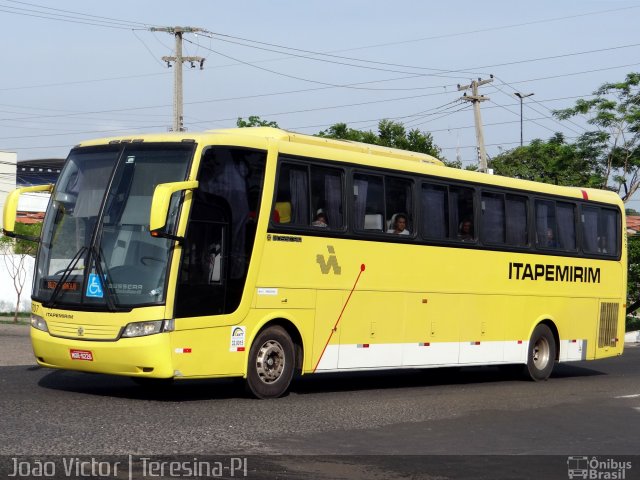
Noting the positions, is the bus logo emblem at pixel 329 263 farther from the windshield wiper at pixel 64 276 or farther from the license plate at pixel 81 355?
the license plate at pixel 81 355

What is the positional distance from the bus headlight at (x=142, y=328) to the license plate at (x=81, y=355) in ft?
1.74

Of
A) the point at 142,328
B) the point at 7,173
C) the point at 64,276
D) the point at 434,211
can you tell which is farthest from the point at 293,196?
the point at 7,173

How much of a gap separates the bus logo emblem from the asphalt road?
69.1 inches

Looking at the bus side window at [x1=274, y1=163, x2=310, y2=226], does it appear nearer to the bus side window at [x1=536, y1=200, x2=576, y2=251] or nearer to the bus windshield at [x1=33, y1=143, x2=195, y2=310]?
the bus windshield at [x1=33, y1=143, x2=195, y2=310]

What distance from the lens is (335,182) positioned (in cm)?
1560

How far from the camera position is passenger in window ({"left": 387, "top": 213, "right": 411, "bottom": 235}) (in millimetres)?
16656

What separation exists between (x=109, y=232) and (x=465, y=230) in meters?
6.90

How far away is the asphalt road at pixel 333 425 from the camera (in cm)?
960

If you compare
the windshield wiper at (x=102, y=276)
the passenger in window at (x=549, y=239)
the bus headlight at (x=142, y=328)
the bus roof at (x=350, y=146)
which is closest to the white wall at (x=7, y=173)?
the bus roof at (x=350, y=146)

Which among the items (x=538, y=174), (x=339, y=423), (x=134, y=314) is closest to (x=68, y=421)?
(x=134, y=314)

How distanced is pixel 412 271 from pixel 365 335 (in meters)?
1.45

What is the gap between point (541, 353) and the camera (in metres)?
20.3

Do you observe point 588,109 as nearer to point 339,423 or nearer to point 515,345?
point 515,345

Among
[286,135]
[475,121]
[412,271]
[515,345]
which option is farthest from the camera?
[475,121]
